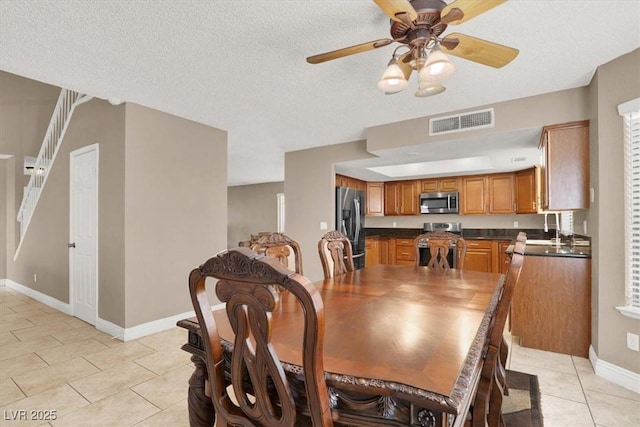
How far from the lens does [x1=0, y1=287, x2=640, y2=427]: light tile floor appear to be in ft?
6.23

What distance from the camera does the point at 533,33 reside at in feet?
6.61

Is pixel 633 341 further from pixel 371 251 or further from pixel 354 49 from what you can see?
pixel 371 251

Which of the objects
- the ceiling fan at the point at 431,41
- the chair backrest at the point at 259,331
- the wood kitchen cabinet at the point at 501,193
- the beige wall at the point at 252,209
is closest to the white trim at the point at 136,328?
the chair backrest at the point at 259,331

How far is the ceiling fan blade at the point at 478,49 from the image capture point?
5.24ft

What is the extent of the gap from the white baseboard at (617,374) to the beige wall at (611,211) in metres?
0.03

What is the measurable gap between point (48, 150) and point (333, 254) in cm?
484

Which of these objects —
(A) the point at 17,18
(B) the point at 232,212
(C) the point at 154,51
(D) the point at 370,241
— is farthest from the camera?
(B) the point at 232,212

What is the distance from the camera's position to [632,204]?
224 cm

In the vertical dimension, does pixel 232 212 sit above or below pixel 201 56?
below

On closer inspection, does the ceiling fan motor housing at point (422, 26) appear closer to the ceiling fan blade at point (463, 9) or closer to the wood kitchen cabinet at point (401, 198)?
the ceiling fan blade at point (463, 9)

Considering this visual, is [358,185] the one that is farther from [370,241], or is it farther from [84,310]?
[84,310]

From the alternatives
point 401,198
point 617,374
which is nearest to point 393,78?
point 617,374

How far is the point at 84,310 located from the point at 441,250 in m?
4.10

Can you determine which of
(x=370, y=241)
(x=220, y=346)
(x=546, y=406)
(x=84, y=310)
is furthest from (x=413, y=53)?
(x=370, y=241)
